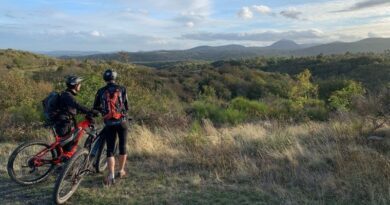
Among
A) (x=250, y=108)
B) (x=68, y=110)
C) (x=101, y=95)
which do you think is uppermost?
(x=101, y=95)

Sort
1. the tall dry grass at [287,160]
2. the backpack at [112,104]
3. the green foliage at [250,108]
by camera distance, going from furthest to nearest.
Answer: the green foliage at [250,108] → the backpack at [112,104] → the tall dry grass at [287,160]

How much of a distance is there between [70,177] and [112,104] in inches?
45.6

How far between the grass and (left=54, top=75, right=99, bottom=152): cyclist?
31.9 inches

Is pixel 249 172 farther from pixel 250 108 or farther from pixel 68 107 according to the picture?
pixel 250 108

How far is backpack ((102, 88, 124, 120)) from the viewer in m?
7.02

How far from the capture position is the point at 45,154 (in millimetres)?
7223

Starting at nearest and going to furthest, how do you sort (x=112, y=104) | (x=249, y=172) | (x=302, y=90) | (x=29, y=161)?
1. (x=112, y=104)
2. (x=29, y=161)
3. (x=249, y=172)
4. (x=302, y=90)


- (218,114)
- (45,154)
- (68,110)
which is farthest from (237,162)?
(218,114)

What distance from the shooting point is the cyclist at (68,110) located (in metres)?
7.12

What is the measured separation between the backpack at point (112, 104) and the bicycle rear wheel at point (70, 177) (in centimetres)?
60

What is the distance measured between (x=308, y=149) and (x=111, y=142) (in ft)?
10.7

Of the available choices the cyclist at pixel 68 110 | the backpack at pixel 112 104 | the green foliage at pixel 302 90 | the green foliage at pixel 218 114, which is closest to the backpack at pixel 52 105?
the cyclist at pixel 68 110

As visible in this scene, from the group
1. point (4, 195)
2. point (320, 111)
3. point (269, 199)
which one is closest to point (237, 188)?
point (269, 199)

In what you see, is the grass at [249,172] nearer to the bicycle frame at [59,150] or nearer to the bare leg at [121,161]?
the bare leg at [121,161]
